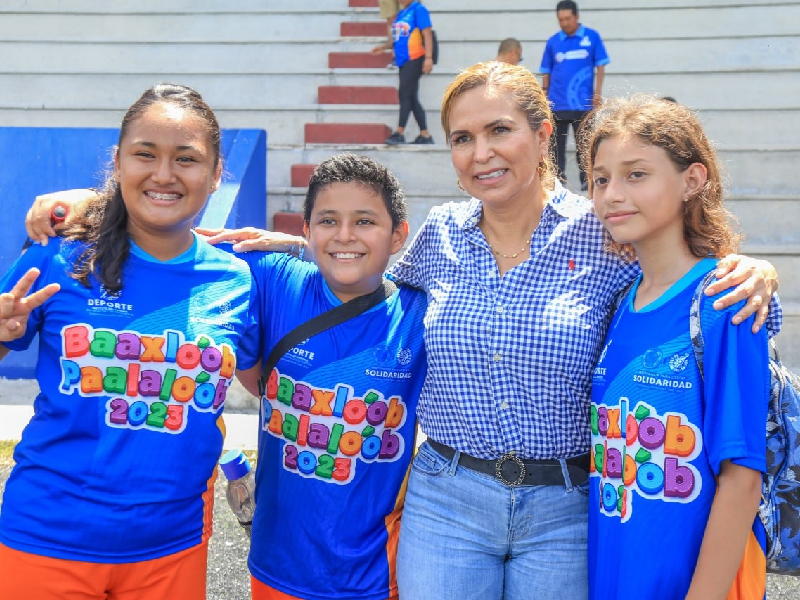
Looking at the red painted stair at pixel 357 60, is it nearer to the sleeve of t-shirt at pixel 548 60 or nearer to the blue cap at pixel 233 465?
the sleeve of t-shirt at pixel 548 60

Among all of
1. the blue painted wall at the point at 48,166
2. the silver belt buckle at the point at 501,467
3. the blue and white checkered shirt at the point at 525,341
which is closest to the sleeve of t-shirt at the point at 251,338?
the blue and white checkered shirt at the point at 525,341

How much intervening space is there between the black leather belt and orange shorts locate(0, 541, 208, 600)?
824mm

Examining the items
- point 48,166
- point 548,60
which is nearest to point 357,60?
point 548,60

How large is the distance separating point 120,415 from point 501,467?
98 centimetres

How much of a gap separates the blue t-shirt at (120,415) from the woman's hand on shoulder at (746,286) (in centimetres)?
127

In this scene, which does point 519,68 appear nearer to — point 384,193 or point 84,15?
point 384,193

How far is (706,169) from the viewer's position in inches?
82.0

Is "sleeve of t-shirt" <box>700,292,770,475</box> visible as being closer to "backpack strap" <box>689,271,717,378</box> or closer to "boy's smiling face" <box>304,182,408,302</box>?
"backpack strap" <box>689,271,717,378</box>

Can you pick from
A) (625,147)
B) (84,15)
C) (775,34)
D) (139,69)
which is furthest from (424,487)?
(84,15)

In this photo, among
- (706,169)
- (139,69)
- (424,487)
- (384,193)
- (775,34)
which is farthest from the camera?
(139,69)

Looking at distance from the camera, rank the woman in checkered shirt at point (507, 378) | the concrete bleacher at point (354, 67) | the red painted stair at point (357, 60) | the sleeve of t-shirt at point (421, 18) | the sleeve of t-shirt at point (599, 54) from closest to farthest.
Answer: the woman in checkered shirt at point (507, 378) < the concrete bleacher at point (354, 67) < the sleeve of t-shirt at point (599, 54) < the sleeve of t-shirt at point (421, 18) < the red painted stair at point (357, 60)

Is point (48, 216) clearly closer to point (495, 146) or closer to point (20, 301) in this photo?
point (20, 301)

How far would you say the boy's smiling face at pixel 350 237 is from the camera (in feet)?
7.81

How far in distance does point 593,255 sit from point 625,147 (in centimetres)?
32
